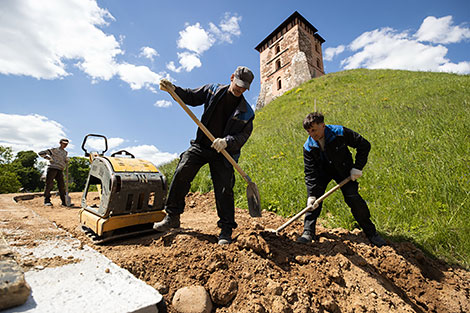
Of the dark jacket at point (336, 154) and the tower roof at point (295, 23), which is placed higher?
the tower roof at point (295, 23)

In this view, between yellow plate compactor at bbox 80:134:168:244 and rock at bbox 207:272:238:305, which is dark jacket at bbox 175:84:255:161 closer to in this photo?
yellow plate compactor at bbox 80:134:168:244

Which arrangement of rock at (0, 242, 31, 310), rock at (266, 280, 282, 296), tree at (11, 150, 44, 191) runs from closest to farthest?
rock at (0, 242, 31, 310) < rock at (266, 280, 282, 296) < tree at (11, 150, 44, 191)

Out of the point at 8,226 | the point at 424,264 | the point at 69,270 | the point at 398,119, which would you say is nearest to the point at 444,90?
the point at 398,119

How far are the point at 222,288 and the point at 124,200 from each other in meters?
1.52

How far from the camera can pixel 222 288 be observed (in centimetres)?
166

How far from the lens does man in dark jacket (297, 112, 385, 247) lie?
8.70ft

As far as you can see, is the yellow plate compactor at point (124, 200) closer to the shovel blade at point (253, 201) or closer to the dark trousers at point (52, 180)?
the shovel blade at point (253, 201)

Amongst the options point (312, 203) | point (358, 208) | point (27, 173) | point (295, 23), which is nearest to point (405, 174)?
point (358, 208)

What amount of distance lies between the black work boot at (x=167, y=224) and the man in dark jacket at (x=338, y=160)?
1500mm

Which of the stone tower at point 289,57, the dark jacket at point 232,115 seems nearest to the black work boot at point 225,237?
the dark jacket at point 232,115

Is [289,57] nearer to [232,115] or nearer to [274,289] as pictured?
[232,115]

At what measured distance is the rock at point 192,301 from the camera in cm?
154

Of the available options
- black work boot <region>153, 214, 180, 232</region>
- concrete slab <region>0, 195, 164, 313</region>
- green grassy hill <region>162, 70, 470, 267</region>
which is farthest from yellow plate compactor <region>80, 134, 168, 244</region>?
green grassy hill <region>162, 70, 470, 267</region>

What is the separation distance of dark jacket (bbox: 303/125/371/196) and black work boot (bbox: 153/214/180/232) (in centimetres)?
176
